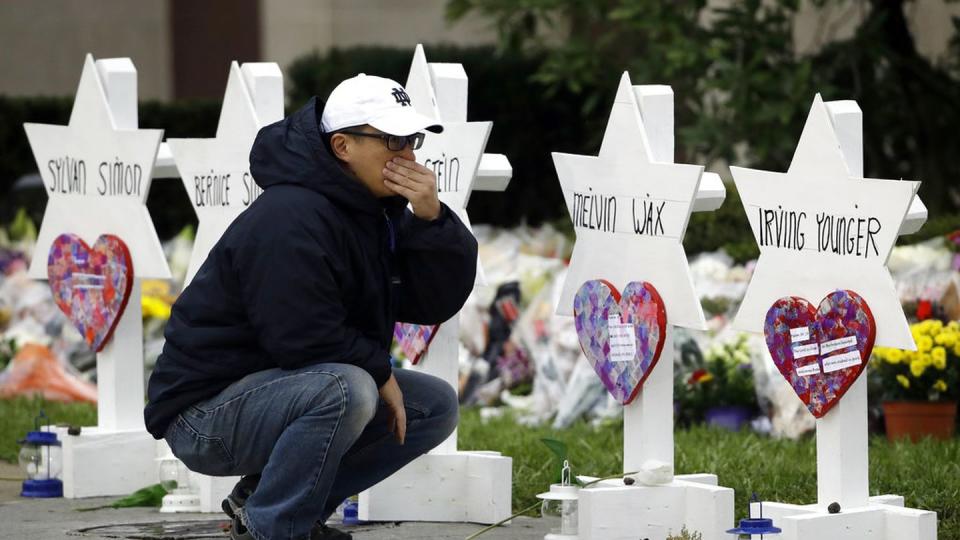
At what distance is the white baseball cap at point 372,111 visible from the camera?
14.5 feet

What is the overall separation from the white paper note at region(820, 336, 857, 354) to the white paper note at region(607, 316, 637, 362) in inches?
22.9

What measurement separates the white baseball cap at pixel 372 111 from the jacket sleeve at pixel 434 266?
287mm

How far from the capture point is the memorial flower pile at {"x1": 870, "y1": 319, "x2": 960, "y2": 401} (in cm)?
684

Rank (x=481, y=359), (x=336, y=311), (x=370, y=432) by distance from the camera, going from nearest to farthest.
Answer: (x=336, y=311)
(x=370, y=432)
(x=481, y=359)

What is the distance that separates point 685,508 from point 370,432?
3.05 feet

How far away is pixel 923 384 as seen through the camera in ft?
22.9

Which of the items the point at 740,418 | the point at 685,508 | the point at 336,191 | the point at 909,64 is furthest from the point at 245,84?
the point at 909,64

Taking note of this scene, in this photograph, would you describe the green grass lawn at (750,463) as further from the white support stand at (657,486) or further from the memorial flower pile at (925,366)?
the white support stand at (657,486)

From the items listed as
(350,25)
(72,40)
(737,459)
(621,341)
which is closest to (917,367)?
(737,459)

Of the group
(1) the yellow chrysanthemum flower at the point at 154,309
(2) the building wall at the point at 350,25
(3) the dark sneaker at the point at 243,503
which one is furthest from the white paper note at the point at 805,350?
(2) the building wall at the point at 350,25

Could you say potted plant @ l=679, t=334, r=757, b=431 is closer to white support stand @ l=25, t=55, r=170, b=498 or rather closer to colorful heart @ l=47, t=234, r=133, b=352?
white support stand @ l=25, t=55, r=170, b=498

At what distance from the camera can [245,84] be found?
5824mm

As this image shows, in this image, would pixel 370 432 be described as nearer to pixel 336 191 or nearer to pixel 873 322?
pixel 336 191

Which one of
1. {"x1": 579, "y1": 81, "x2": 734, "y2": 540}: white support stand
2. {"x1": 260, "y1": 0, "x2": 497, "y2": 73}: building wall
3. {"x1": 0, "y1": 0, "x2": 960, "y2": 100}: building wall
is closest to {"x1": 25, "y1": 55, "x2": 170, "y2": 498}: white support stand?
{"x1": 579, "y1": 81, "x2": 734, "y2": 540}: white support stand
